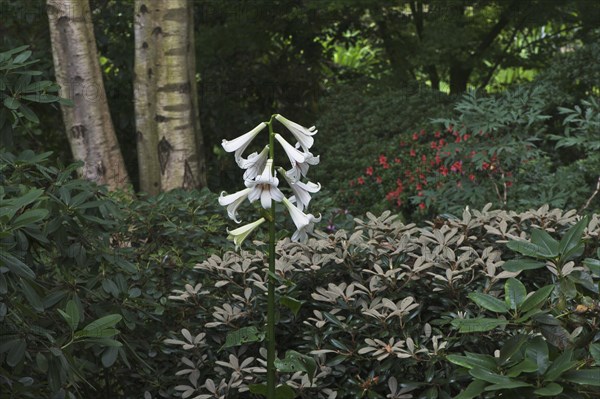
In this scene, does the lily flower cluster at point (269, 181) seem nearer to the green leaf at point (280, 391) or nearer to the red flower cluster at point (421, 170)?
the green leaf at point (280, 391)

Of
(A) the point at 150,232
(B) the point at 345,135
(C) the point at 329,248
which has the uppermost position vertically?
(C) the point at 329,248

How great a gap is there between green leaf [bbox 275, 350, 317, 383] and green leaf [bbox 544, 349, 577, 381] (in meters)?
0.91

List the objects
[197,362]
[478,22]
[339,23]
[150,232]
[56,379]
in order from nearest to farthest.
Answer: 1. [56,379]
2. [197,362]
3. [150,232]
4. [478,22]
5. [339,23]

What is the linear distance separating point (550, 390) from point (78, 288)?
1.96 metres

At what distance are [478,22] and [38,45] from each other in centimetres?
468

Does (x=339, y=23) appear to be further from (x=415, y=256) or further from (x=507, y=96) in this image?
(x=415, y=256)

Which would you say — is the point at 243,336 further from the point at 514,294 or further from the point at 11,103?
the point at 11,103

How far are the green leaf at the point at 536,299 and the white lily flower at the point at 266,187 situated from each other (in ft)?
2.77

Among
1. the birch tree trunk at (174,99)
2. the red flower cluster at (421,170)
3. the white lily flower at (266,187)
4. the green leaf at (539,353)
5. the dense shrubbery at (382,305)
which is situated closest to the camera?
the green leaf at (539,353)

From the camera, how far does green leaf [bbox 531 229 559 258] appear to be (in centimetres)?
251

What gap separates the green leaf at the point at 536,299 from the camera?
7.88ft

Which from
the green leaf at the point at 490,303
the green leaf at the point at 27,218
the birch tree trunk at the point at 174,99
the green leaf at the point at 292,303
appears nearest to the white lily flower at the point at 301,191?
the green leaf at the point at 292,303

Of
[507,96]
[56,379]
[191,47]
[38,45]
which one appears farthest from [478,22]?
[56,379]

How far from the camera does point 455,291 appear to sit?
128 inches
